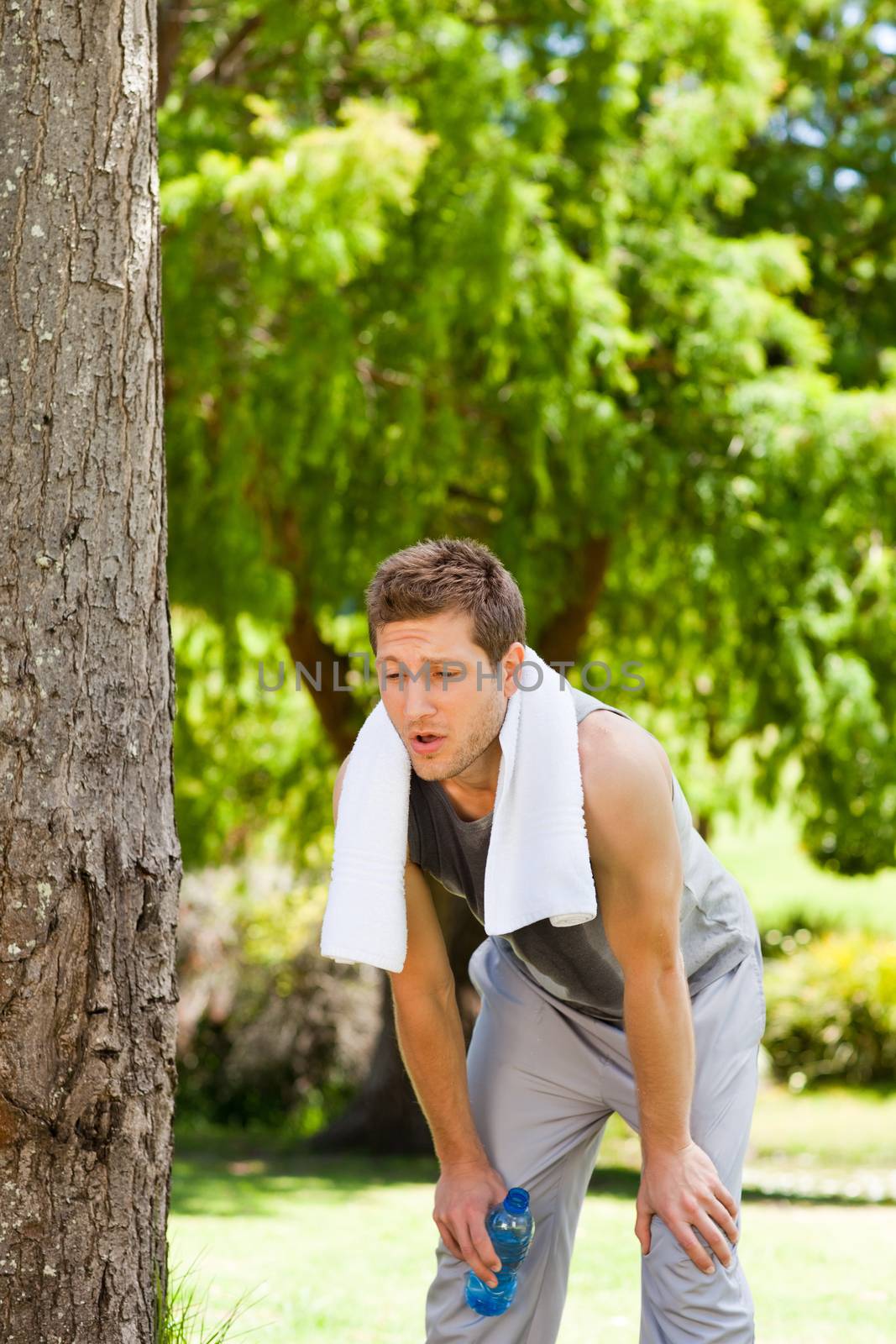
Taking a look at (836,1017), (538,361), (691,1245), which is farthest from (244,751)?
(691,1245)

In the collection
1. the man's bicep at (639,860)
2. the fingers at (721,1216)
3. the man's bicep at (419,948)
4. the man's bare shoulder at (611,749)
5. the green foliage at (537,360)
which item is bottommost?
the fingers at (721,1216)

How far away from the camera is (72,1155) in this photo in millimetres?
2656

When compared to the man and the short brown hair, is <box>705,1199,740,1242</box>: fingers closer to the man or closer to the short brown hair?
the man

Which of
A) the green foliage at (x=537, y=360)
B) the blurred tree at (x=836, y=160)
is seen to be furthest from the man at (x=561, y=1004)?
the blurred tree at (x=836, y=160)

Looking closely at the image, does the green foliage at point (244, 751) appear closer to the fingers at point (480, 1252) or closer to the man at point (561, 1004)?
the man at point (561, 1004)

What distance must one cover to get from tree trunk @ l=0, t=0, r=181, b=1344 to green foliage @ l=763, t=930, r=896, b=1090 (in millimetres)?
11241

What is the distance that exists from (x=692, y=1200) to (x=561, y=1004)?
0.51m

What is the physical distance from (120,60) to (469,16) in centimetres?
569

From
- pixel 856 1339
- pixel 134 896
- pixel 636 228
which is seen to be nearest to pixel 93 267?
pixel 134 896

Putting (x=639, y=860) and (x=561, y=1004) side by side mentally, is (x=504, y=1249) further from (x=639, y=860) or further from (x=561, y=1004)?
(x=639, y=860)

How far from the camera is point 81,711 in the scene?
2.74 meters

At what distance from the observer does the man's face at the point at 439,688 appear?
2637 mm

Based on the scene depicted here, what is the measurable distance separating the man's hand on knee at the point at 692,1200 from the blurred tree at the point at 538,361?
15.0ft

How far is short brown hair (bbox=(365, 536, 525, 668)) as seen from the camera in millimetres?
2635
